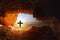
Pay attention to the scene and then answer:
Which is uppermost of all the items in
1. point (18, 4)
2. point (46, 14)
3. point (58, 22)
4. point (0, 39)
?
point (18, 4)

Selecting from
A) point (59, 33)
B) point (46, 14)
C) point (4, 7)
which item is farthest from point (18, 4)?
point (59, 33)

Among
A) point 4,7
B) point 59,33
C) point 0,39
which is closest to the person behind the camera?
point 0,39

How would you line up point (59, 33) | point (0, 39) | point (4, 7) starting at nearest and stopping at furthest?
point (0, 39) → point (59, 33) → point (4, 7)

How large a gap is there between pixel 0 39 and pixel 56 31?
28.5 inches

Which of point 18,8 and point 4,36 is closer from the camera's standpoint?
point 4,36

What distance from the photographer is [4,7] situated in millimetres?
1873

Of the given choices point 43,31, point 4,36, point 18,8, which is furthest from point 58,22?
point 4,36

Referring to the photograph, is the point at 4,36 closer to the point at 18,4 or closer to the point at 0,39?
the point at 0,39

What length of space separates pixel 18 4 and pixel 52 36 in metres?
0.62

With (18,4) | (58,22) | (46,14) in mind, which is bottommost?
(58,22)

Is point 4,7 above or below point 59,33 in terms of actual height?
above

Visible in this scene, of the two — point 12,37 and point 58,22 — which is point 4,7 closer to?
point 12,37

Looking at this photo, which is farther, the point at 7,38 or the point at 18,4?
the point at 18,4

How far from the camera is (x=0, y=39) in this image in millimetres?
1633
